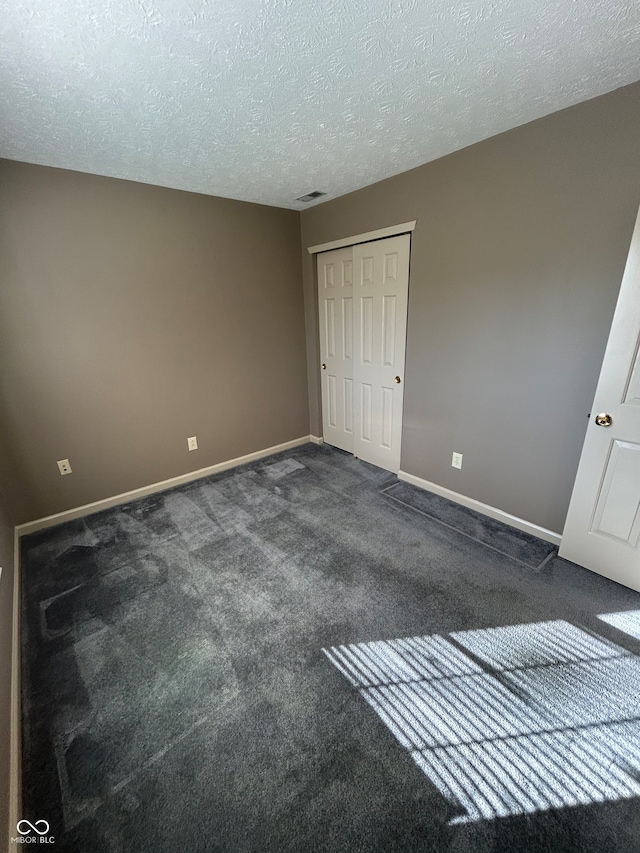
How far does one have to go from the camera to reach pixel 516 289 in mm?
2059

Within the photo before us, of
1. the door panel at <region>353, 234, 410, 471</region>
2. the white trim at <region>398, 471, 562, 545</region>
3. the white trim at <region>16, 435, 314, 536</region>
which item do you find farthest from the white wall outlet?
the white trim at <region>398, 471, 562, 545</region>

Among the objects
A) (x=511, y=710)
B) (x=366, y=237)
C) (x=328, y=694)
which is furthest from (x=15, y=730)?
(x=366, y=237)

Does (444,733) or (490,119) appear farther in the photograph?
(490,119)

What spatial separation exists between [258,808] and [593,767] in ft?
3.68

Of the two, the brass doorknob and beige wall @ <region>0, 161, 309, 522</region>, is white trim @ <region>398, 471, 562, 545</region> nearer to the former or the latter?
the brass doorknob

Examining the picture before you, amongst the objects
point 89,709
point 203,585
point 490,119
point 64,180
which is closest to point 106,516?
point 203,585

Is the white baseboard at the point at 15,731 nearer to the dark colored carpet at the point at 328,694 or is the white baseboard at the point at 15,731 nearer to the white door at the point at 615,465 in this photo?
the dark colored carpet at the point at 328,694

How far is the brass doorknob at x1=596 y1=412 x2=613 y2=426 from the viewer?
174 cm

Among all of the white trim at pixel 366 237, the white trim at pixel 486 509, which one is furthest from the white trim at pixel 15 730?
the white trim at pixel 366 237

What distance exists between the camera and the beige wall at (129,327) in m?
2.23

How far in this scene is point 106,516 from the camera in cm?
265

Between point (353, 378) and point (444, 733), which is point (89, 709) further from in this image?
point (353, 378)

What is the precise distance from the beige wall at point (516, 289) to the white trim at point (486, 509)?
0.04 metres

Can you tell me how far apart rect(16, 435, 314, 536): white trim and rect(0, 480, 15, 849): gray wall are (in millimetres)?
188
